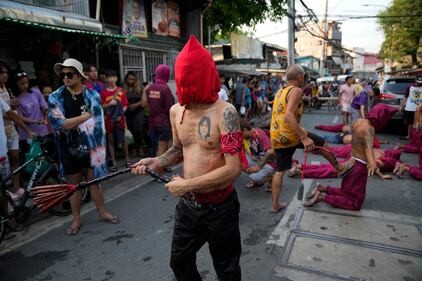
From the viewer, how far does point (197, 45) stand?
1.88 m

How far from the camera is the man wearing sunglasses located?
3.55m

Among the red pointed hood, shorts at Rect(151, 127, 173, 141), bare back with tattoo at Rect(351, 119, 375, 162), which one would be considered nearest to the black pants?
the red pointed hood

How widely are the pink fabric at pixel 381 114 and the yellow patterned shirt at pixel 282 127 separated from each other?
21.1 feet

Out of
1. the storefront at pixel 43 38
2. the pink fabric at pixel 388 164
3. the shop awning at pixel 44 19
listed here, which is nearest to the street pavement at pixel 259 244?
the pink fabric at pixel 388 164

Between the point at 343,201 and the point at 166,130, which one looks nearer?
the point at 343,201

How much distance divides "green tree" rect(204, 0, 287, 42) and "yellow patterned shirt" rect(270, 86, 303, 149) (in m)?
9.57

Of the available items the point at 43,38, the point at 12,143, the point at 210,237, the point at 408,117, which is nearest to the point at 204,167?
the point at 210,237

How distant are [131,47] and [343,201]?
711 cm

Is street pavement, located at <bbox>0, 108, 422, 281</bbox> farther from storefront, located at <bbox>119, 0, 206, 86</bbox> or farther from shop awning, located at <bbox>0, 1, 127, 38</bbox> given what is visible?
storefront, located at <bbox>119, 0, 206, 86</bbox>

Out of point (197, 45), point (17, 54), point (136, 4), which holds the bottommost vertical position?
point (197, 45)

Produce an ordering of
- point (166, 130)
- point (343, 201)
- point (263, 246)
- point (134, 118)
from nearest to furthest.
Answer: point (263, 246)
point (343, 201)
point (166, 130)
point (134, 118)

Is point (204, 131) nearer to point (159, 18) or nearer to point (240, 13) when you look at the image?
point (159, 18)

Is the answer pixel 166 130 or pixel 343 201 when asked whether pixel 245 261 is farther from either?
pixel 166 130

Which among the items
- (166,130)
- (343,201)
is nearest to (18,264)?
(166,130)
